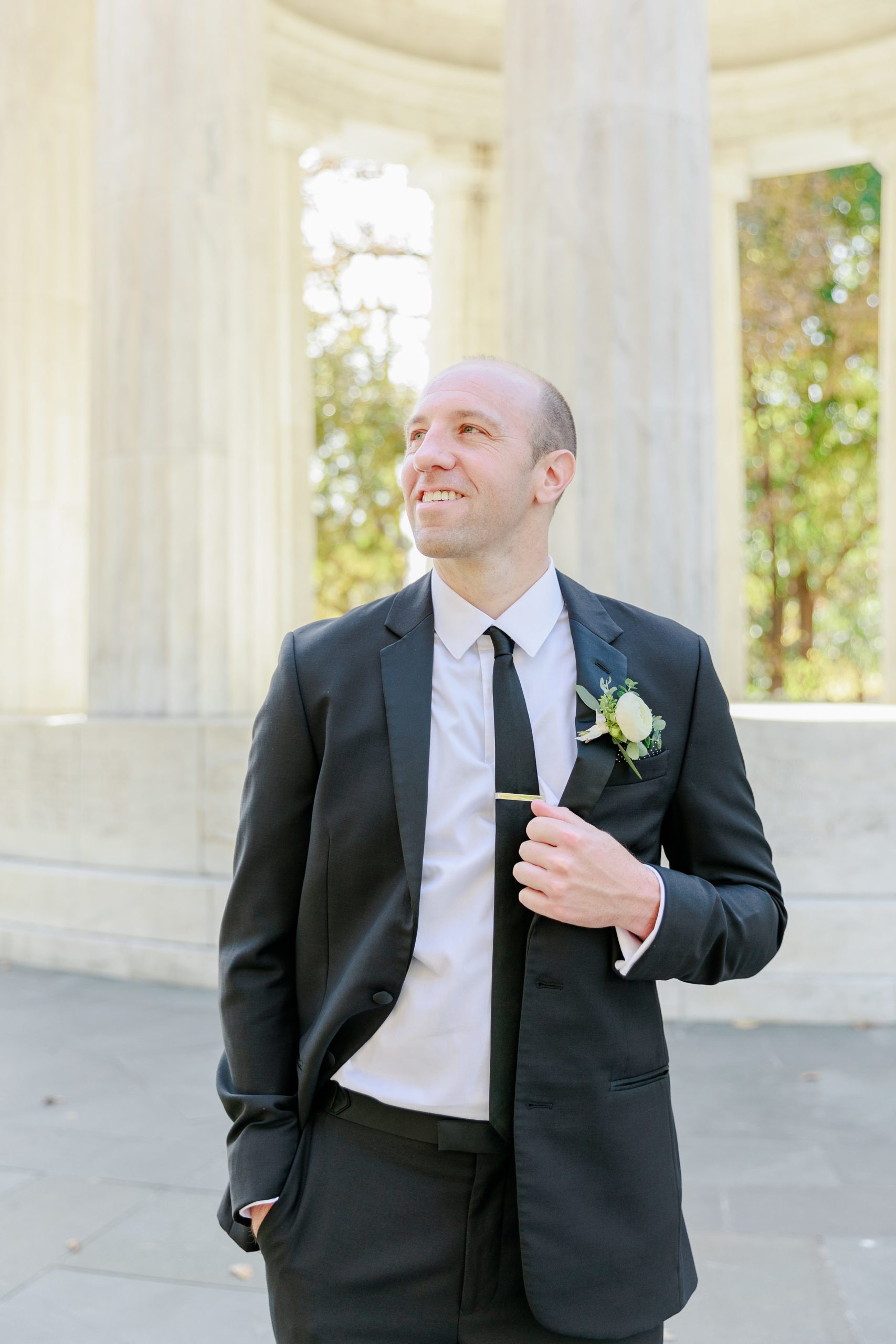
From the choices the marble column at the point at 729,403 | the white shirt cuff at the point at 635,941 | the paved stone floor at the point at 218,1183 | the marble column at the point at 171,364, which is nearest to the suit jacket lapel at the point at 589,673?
the white shirt cuff at the point at 635,941

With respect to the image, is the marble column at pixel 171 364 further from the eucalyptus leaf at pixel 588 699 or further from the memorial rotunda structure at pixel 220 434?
the eucalyptus leaf at pixel 588 699

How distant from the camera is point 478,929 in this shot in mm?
3232

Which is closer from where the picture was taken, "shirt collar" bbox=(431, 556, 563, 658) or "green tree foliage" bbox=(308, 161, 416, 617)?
"shirt collar" bbox=(431, 556, 563, 658)

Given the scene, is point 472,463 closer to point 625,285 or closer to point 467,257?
point 625,285

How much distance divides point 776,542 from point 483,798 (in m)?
44.8

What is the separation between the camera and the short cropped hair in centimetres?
347

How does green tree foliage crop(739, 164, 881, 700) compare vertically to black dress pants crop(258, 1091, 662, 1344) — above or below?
above

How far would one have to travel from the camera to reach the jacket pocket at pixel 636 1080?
3.22 m

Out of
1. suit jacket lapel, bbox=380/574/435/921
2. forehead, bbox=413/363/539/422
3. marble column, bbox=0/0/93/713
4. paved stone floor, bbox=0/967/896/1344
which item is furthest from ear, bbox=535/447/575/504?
marble column, bbox=0/0/93/713

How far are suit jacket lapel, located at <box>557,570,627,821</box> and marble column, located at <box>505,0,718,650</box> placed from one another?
890 cm

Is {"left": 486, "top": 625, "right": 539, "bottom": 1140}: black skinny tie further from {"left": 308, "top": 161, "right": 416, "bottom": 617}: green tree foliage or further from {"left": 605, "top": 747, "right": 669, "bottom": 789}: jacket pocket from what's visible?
{"left": 308, "top": 161, "right": 416, "bottom": 617}: green tree foliage

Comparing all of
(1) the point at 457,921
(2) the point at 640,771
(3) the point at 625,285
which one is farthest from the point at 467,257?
(1) the point at 457,921

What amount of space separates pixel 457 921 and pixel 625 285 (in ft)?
34.3

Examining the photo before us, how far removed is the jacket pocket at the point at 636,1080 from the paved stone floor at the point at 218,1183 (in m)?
3.35
